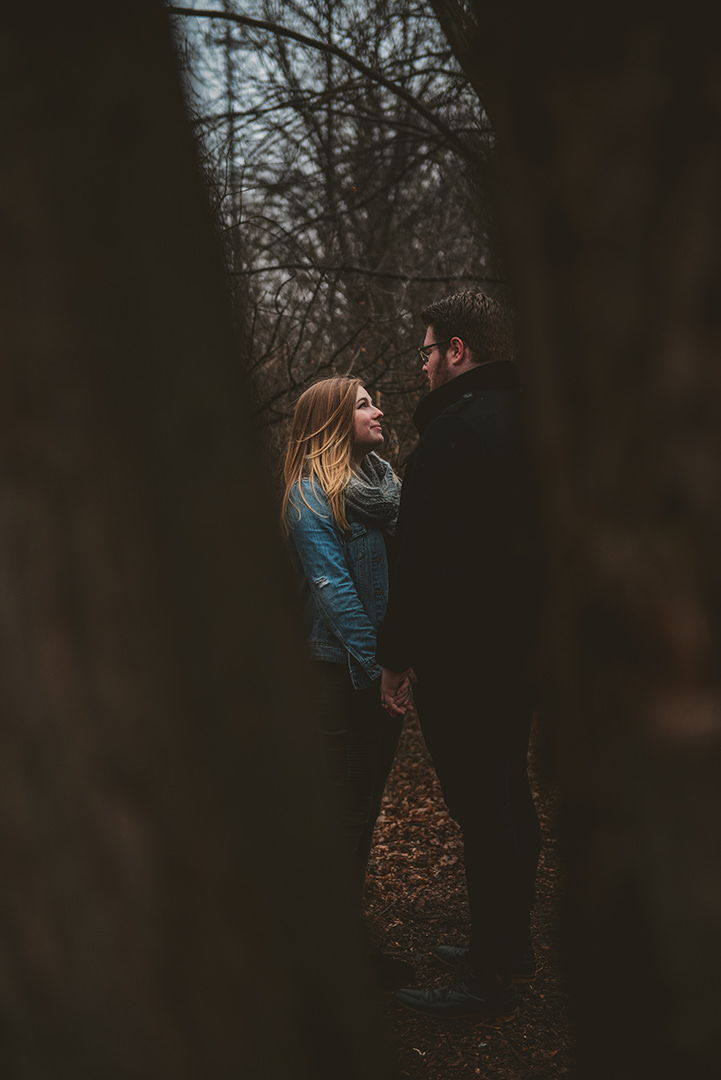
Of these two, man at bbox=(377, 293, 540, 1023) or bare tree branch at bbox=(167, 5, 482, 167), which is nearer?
man at bbox=(377, 293, 540, 1023)

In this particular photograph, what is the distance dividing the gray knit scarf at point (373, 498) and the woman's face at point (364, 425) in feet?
0.26

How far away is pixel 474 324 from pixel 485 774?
4.74 ft

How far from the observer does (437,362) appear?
2668mm

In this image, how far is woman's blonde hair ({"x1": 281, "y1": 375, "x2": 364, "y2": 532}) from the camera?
283 cm

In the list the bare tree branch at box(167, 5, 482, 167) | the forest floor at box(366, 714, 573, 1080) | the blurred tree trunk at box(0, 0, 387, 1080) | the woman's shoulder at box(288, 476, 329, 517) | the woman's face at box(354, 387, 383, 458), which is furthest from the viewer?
the bare tree branch at box(167, 5, 482, 167)

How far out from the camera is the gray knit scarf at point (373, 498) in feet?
Answer: 9.03

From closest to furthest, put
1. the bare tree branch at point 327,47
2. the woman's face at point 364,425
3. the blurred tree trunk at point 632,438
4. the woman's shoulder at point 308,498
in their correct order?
the blurred tree trunk at point 632,438, the woman's shoulder at point 308,498, the woman's face at point 364,425, the bare tree branch at point 327,47

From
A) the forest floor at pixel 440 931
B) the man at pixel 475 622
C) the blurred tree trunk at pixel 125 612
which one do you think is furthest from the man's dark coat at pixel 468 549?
the blurred tree trunk at pixel 125 612

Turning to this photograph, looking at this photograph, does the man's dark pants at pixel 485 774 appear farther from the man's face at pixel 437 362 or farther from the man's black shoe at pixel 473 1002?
the man's face at pixel 437 362

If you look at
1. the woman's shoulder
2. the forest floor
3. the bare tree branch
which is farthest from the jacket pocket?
the bare tree branch

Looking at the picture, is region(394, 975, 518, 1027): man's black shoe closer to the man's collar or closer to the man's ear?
the man's collar

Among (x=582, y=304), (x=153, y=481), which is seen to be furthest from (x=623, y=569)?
(x=153, y=481)

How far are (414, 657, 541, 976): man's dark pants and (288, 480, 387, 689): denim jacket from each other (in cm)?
25

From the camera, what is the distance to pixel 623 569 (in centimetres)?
74
